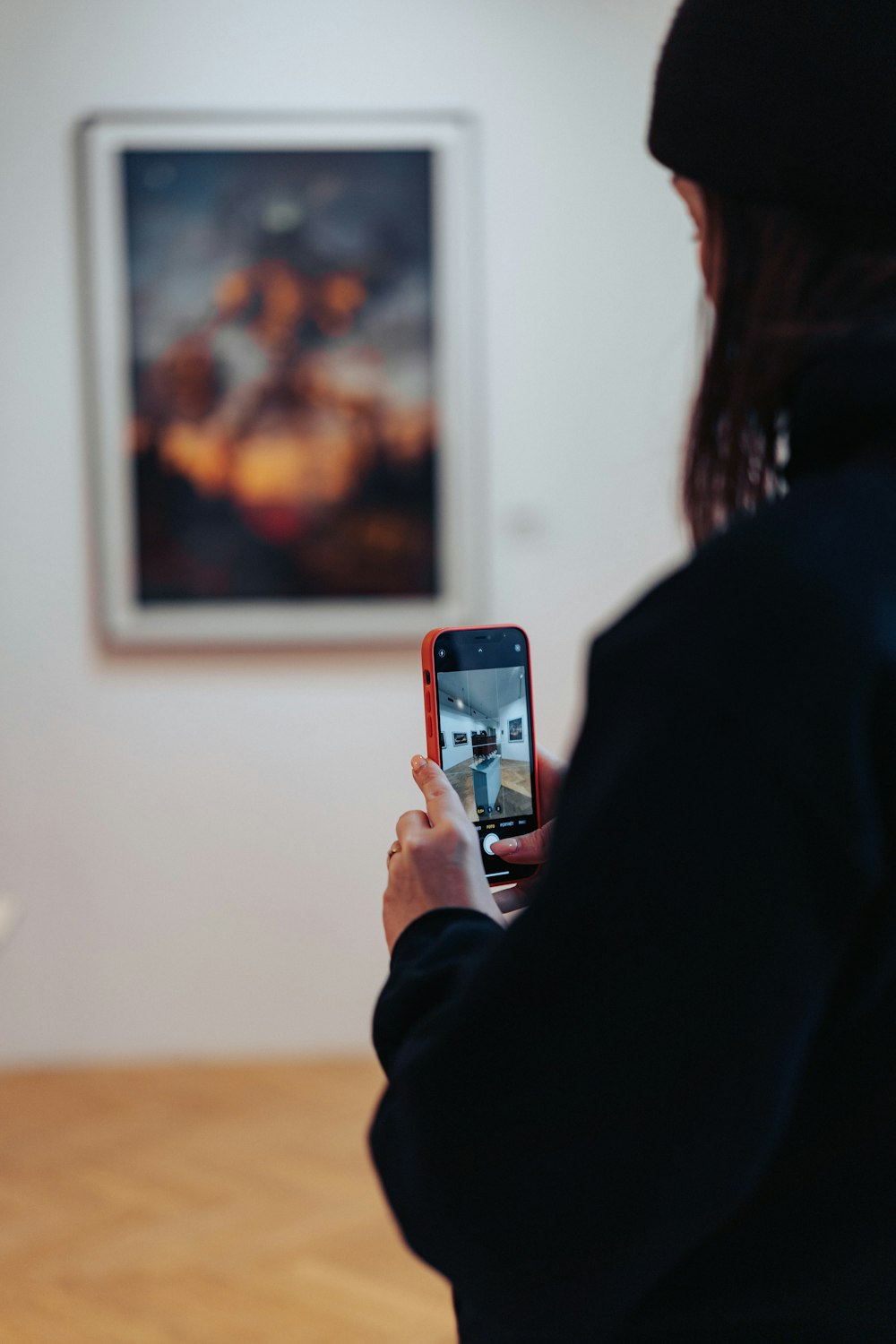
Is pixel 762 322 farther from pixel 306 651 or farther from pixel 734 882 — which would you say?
pixel 306 651

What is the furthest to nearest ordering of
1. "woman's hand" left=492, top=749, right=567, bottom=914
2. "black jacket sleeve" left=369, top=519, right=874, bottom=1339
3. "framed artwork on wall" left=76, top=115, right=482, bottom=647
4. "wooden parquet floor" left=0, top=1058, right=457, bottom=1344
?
"framed artwork on wall" left=76, top=115, right=482, bottom=647, "wooden parquet floor" left=0, top=1058, right=457, bottom=1344, "woman's hand" left=492, top=749, right=567, bottom=914, "black jacket sleeve" left=369, top=519, right=874, bottom=1339

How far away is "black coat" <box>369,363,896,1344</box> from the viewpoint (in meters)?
0.51

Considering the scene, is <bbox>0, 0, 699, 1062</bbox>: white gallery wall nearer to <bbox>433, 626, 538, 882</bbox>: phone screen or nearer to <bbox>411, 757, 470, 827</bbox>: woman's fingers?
<bbox>433, 626, 538, 882</bbox>: phone screen

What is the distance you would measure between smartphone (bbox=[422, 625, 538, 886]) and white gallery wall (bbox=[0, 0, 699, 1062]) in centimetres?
244

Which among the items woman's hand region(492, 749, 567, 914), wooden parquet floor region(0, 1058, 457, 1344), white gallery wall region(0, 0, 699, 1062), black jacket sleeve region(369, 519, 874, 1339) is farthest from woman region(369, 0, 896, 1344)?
white gallery wall region(0, 0, 699, 1062)

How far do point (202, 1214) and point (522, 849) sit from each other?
204cm

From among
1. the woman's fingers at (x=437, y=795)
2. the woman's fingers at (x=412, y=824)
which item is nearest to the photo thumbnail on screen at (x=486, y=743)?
the woman's fingers at (x=437, y=795)

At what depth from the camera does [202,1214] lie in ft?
9.03

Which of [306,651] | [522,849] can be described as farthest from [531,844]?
[306,651]

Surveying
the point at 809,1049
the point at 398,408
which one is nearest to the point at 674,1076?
the point at 809,1049

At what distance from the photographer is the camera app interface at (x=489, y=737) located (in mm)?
1096

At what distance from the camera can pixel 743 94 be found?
590 mm

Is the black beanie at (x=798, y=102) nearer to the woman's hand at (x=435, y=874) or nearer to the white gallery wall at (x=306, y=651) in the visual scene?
the woman's hand at (x=435, y=874)

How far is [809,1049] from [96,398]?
3.37 m
